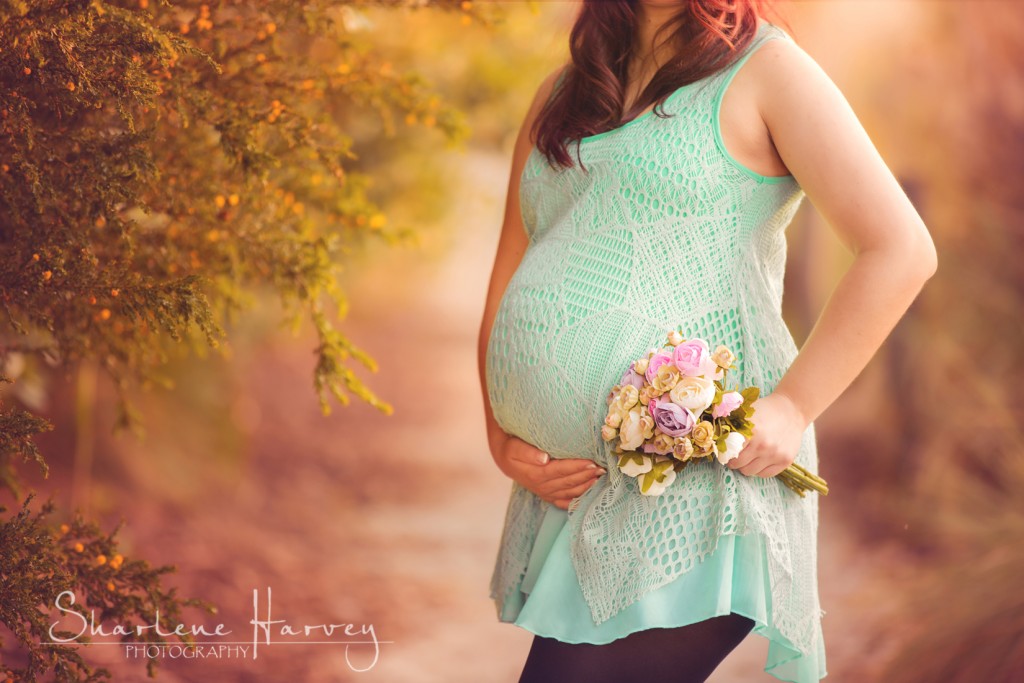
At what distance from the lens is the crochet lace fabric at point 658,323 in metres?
1.44

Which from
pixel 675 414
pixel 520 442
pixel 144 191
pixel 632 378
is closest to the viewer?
pixel 675 414

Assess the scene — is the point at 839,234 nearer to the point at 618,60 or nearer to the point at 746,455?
the point at 746,455

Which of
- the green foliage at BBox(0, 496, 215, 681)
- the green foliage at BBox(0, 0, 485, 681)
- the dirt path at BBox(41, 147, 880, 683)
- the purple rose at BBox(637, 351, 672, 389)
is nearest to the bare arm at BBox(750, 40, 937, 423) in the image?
the purple rose at BBox(637, 351, 672, 389)

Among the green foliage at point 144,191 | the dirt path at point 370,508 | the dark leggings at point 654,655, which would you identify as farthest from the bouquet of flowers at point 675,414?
the dirt path at point 370,508

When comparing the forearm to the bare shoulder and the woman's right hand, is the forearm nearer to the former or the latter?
the bare shoulder

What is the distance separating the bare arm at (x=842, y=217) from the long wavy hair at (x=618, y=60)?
0.10 metres

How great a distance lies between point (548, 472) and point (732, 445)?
0.36m

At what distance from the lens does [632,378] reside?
1.43 meters

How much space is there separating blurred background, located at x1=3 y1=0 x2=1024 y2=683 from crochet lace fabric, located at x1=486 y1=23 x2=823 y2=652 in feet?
3.95

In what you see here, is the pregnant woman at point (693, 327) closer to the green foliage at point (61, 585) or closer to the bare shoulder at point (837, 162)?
the bare shoulder at point (837, 162)

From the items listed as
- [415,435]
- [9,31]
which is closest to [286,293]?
[9,31]

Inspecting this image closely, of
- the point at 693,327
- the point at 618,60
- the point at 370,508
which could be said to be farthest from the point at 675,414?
the point at 370,508

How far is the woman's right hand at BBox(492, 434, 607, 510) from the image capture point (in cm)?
154

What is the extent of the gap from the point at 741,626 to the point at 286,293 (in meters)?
1.40
